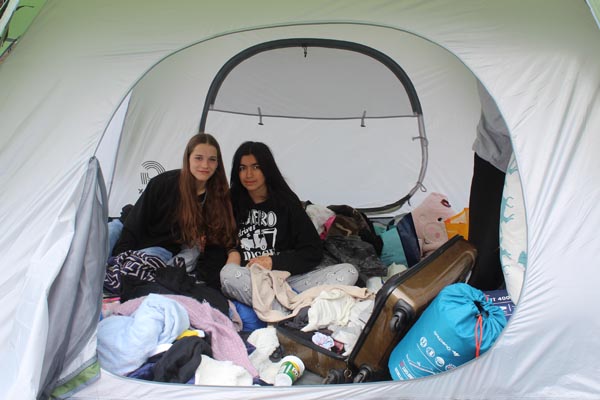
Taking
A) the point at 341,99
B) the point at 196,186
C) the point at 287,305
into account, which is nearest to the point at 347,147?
the point at 341,99

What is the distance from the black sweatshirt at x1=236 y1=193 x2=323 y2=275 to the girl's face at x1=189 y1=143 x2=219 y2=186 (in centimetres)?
27

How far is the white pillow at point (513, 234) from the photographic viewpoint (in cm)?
164

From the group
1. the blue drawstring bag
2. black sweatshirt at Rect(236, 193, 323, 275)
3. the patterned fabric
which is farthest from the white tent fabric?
black sweatshirt at Rect(236, 193, 323, 275)

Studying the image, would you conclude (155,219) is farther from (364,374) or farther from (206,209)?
(364,374)

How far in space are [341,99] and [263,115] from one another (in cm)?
48

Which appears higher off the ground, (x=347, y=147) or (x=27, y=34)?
(x=347, y=147)

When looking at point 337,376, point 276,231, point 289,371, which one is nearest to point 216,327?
point 289,371

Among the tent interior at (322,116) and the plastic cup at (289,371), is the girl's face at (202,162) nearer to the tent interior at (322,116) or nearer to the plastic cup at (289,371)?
the tent interior at (322,116)

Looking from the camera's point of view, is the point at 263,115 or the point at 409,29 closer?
the point at 409,29

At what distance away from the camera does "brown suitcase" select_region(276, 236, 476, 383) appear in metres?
1.58

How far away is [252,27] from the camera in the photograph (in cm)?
169

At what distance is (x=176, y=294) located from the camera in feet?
6.47

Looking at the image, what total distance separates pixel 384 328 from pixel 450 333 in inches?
8.8

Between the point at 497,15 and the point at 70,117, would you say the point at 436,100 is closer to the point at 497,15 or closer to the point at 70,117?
the point at 497,15
